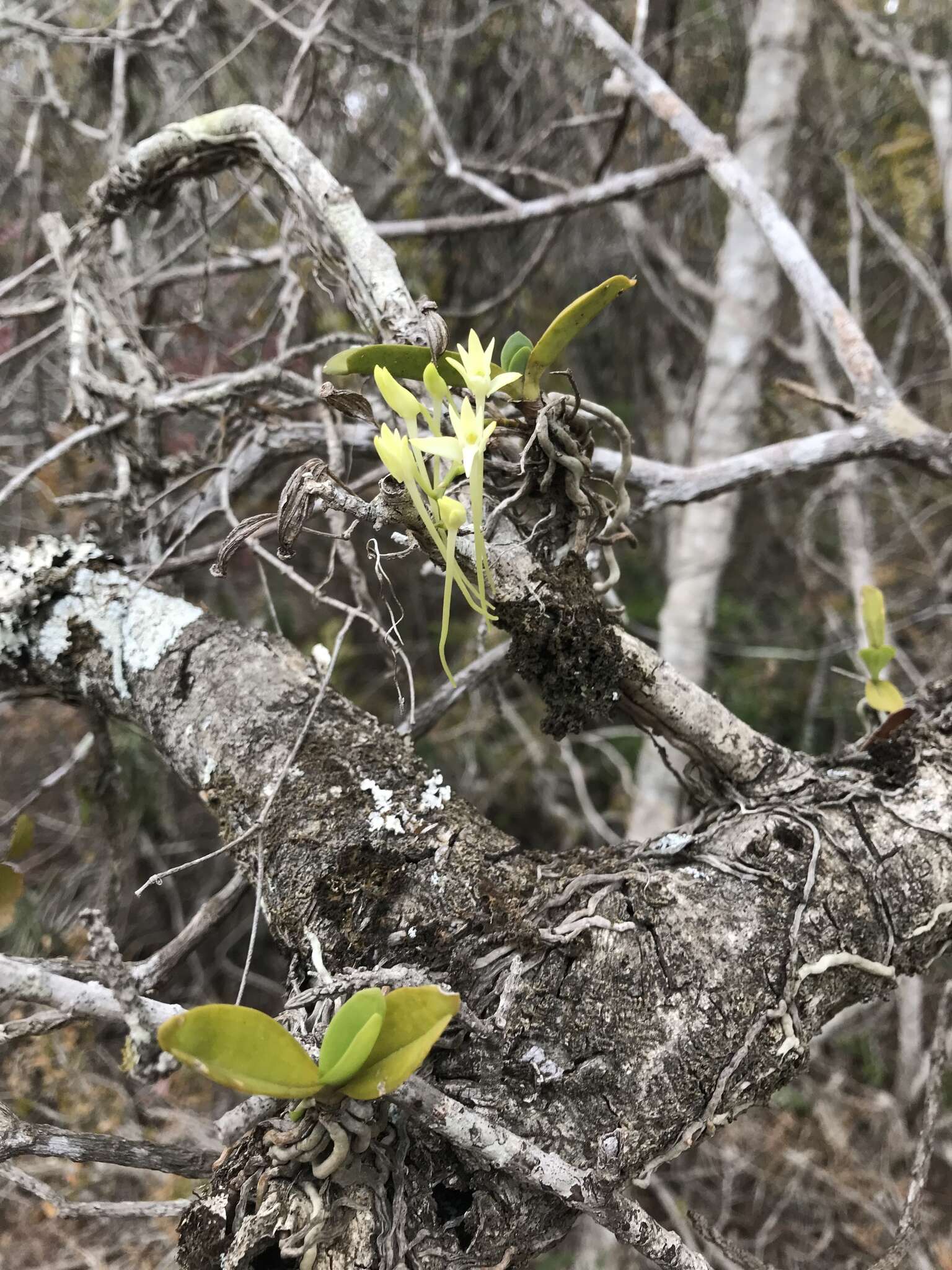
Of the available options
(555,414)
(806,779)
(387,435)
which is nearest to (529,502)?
(555,414)

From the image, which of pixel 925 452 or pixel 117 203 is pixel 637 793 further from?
pixel 117 203

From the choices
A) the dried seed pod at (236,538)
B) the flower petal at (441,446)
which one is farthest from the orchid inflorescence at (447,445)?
the dried seed pod at (236,538)

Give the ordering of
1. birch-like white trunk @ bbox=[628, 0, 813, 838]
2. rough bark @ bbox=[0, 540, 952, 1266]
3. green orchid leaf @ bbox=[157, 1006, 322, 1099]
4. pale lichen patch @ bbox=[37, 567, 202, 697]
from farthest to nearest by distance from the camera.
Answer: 1. birch-like white trunk @ bbox=[628, 0, 813, 838]
2. pale lichen patch @ bbox=[37, 567, 202, 697]
3. rough bark @ bbox=[0, 540, 952, 1266]
4. green orchid leaf @ bbox=[157, 1006, 322, 1099]

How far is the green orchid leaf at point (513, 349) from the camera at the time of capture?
0.50 m

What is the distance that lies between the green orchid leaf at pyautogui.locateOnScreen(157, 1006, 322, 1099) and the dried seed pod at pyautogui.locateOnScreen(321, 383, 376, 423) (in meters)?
0.34

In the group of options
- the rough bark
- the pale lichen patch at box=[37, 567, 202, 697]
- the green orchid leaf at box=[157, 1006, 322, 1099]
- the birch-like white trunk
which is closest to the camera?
the green orchid leaf at box=[157, 1006, 322, 1099]

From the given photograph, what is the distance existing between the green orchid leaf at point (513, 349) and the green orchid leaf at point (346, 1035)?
15.1 inches

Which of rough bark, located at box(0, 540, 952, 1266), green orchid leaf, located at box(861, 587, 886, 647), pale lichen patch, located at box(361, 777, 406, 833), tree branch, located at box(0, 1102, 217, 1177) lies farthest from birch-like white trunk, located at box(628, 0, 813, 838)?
tree branch, located at box(0, 1102, 217, 1177)

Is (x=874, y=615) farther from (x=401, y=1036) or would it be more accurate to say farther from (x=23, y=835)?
(x=23, y=835)

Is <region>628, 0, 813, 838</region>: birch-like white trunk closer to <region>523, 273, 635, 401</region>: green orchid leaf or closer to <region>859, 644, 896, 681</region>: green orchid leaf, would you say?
<region>859, 644, 896, 681</region>: green orchid leaf

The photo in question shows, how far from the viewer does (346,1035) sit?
365 millimetres

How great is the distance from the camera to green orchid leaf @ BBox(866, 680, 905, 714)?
0.69 meters

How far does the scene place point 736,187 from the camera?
999 millimetres

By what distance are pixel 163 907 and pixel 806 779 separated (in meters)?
1.77
